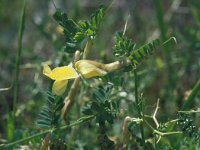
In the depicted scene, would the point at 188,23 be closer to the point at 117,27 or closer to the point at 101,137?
the point at 117,27

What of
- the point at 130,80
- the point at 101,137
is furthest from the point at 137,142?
the point at 130,80

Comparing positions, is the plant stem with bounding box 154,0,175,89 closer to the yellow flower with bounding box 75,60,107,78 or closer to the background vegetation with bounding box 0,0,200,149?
the background vegetation with bounding box 0,0,200,149

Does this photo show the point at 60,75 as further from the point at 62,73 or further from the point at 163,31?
the point at 163,31

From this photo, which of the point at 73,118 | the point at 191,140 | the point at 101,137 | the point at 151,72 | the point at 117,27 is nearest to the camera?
the point at 191,140

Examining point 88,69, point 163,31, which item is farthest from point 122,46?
point 163,31

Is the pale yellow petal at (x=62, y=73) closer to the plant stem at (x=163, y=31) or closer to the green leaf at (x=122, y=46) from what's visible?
the green leaf at (x=122, y=46)

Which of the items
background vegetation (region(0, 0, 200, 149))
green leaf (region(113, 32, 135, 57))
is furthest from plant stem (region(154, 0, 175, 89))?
green leaf (region(113, 32, 135, 57))

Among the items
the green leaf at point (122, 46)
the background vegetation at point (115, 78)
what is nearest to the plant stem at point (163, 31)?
the background vegetation at point (115, 78)
